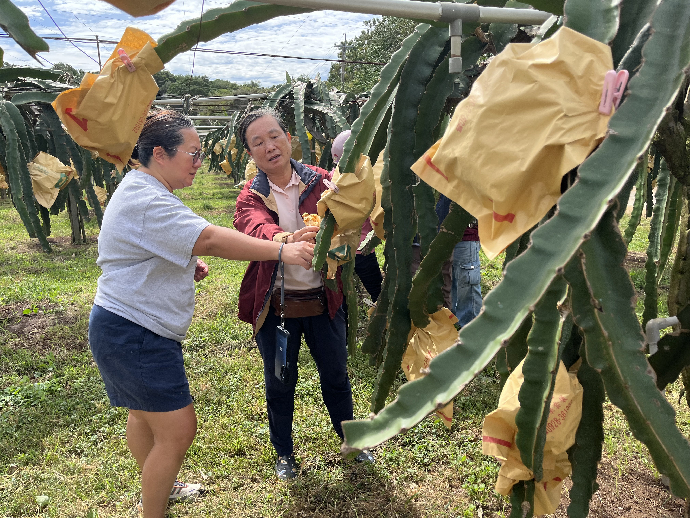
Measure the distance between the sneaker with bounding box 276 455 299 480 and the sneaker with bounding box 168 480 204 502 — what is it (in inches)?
16.2

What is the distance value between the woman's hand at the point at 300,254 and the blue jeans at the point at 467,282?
211 cm

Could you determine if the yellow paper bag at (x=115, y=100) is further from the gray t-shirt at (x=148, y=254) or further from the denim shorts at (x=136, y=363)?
the denim shorts at (x=136, y=363)

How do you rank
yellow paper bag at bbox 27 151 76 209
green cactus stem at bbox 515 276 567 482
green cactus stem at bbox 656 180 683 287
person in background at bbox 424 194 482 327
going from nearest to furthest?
green cactus stem at bbox 515 276 567 482 → green cactus stem at bbox 656 180 683 287 → person in background at bbox 424 194 482 327 → yellow paper bag at bbox 27 151 76 209

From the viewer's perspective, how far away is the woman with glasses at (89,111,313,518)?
82.1 inches

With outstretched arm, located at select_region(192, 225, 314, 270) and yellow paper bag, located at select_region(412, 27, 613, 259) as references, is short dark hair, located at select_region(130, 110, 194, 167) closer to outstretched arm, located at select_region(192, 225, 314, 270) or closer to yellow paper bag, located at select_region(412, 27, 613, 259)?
outstretched arm, located at select_region(192, 225, 314, 270)

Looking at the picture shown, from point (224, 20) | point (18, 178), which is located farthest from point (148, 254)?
point (18, 178)

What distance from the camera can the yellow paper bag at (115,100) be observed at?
5.03 feet

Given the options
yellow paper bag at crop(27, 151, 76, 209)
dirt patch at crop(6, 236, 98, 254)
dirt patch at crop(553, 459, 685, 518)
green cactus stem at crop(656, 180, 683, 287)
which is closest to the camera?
green cactus stem at crop(656, 180, 683, 287)

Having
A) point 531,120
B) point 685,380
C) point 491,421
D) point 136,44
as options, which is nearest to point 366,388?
point 685,380

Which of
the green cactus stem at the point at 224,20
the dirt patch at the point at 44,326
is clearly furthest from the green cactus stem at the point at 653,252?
the dirt patch at the point at 44,326

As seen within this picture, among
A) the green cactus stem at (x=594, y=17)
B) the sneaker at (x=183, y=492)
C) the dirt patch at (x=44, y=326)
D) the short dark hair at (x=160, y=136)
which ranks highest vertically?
the green cactus stem at (x=594, y=17)

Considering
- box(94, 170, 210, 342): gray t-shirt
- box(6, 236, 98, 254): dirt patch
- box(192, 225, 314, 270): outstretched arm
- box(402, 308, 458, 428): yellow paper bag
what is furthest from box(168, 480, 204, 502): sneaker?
box(6, 236, 98, 254): dirt patch

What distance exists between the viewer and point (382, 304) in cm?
195

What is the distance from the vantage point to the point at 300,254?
2086 millimetres
